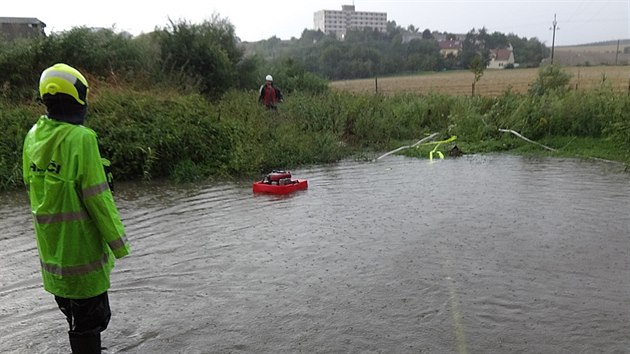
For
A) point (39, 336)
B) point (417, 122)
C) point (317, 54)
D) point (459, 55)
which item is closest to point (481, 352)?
point (39, 336)

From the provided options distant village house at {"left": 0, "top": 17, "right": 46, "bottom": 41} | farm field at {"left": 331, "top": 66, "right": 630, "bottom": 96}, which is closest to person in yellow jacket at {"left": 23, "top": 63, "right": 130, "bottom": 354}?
farm field at {"left": 331, "top": 66, "right": 630, "bottom": 96}

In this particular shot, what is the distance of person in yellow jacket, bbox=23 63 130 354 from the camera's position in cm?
302

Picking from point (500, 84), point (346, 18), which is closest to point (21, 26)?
point (500, 84)

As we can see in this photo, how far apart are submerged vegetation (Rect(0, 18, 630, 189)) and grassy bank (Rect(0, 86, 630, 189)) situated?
3 cm

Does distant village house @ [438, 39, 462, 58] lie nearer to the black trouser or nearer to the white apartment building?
the black trouser

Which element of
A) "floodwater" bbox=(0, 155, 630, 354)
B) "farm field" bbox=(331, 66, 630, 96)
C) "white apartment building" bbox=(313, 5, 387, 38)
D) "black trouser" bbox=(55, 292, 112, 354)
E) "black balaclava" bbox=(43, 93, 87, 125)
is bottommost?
"floodwater" bbox=(0, 155, 630, 354)

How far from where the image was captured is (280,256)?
589cm

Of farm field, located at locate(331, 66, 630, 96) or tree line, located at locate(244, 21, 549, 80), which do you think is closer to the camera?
farm field, located at locate(331, 66, 630, 96)

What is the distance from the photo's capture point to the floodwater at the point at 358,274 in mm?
4078

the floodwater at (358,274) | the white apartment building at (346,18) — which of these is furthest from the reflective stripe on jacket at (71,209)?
the white apartment building at (346,18)

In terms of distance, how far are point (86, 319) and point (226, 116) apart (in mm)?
9678

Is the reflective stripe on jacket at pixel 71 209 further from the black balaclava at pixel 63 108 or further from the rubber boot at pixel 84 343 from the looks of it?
the rubber boot at pixel 84 343

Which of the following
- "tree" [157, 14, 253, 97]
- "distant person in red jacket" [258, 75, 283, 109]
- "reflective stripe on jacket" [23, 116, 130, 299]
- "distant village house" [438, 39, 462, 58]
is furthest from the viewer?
"distant village house" [438, 39, 462, 58]

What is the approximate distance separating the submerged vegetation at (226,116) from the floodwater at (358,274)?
1.96 m
